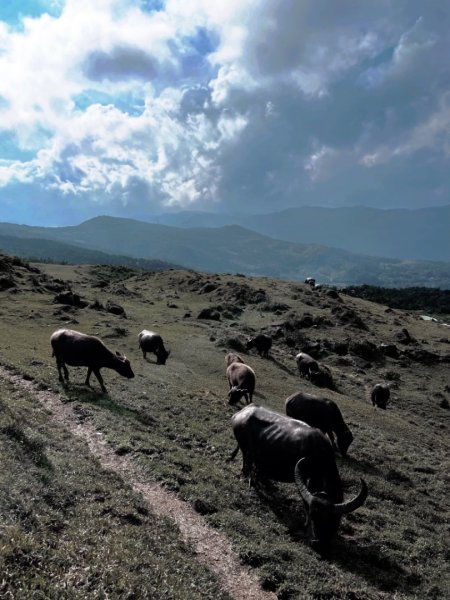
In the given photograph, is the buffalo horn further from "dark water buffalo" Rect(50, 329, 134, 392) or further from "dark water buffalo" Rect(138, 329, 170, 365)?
"dark water buffalo" Rect(138, 329, 170, 365)

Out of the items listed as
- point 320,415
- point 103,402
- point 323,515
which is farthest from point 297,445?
point 103,402

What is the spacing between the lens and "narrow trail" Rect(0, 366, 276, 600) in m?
11.4

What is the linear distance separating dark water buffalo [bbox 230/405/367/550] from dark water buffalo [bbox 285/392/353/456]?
17.7ft

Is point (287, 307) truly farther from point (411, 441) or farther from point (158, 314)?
point (411, 441)

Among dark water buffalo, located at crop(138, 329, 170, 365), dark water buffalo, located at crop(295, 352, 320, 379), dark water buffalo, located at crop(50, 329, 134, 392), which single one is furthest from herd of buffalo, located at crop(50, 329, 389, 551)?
dark water buffalo, located at crop(295, 352, 320, 379)

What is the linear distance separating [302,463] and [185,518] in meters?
3.92

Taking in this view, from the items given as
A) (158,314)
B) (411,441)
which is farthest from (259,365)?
(158,314)

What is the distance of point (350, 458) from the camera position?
73.8 feet

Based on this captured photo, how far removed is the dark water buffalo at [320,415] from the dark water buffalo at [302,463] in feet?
17.7

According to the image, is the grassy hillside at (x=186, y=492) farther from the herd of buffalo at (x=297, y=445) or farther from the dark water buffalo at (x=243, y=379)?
the dark water buffalo at (x=243, y=379)

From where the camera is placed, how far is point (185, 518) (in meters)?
14.0

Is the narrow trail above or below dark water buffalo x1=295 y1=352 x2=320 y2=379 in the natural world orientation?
above

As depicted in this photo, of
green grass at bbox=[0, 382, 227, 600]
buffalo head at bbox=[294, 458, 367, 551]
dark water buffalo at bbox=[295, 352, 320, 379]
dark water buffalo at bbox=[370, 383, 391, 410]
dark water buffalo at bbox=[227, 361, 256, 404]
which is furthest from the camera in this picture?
dark water buffalo at bbox=[295, 352, 320, 379]

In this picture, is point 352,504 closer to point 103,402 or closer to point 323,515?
point 323,515
